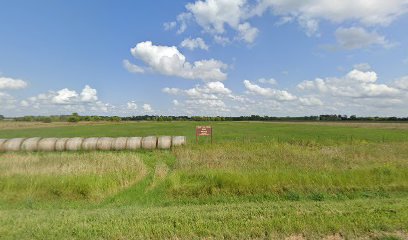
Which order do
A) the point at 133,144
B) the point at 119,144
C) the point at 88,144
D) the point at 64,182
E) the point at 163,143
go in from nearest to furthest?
the point at 64,182, the point at 163,143, the point at 133,144, the point at 119,144, the point at 88,144

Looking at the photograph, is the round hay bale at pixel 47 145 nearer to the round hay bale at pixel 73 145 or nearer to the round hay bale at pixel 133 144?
the round hay bale at pixel 73 145

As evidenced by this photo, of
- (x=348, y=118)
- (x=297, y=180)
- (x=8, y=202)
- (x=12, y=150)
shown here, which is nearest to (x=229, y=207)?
(x=297, y=180)

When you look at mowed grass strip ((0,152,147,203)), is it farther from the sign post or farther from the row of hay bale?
the row of hay bale

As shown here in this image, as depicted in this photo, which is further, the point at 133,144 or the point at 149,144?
the point at 133,144

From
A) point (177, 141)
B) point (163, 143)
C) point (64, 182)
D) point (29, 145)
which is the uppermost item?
point (177, 141)

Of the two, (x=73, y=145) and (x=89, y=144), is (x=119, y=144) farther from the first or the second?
(x=73, y=145)

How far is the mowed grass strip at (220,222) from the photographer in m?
5.22

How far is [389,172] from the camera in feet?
34.1

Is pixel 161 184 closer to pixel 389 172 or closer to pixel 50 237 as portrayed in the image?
pixel 50 237

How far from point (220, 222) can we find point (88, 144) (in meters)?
19.2

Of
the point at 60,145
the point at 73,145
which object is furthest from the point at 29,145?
the point at 73,145

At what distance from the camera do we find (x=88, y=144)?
73.0 feet

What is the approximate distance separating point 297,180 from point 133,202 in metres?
5.44

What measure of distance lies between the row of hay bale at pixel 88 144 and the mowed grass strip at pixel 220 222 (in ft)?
49.3
